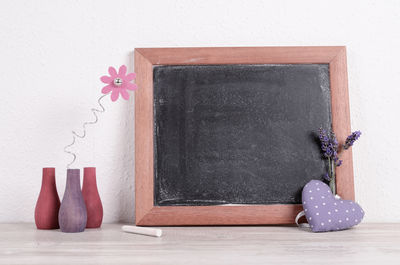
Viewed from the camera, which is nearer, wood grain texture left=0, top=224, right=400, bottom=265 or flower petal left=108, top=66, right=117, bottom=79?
wood grain texture left=0, top=224, right=400, bottom=265

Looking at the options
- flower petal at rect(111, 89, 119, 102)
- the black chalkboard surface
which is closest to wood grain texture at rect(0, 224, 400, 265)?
the black chalkboard surface

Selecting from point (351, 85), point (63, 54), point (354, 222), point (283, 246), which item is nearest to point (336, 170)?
point (354, 222)

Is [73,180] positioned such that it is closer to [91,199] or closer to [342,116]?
[91,199]

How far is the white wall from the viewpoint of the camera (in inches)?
47.6

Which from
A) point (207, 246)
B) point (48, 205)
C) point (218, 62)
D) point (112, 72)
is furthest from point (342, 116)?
point (48, 205)

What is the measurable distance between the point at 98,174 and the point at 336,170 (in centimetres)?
77

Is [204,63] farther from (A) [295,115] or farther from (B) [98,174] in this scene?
(B) [98,174]

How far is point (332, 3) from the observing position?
1237 millimetres

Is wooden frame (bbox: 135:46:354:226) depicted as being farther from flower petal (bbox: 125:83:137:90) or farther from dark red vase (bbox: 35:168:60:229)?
dark red vase (bbox: 35:168:60:229)

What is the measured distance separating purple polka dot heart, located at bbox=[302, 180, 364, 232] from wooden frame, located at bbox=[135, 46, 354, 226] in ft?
0.29

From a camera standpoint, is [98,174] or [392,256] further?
[98,174]

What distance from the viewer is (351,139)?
110 cm

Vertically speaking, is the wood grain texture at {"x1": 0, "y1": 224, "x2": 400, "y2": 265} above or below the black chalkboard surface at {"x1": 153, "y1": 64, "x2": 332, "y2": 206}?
below

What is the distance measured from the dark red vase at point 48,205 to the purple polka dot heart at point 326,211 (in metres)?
0.74
